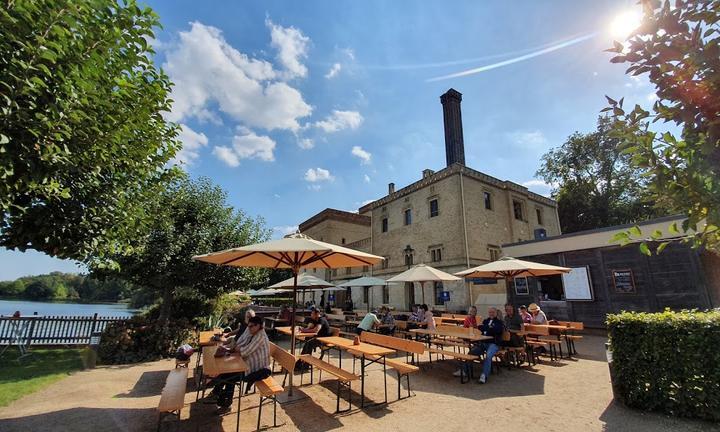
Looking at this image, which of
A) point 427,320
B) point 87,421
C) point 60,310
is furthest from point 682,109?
point 60,310

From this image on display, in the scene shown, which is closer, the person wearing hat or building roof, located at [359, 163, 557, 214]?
the person wearing hat

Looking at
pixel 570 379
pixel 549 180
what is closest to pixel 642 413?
pixel 570 379

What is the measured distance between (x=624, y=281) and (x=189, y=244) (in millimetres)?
16010

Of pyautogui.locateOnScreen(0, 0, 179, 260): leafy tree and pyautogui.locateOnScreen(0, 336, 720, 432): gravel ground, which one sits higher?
pyautogui.locateOnScreen(0, 0, 179, 260): leafy tree

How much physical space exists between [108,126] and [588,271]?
16.1 metres

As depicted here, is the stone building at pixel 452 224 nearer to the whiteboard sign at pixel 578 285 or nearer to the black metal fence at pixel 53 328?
the whiteboard sign at pixel 578 285

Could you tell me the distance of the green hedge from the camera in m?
4.57

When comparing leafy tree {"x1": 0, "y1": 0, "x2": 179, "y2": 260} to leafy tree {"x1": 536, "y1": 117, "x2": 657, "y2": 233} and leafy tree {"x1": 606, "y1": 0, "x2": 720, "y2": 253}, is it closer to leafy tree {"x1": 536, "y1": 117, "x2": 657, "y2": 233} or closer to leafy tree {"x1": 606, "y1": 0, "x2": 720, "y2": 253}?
leafy tree {"x1": 606, "y1": 0, "x2": 720, "y2": 253}

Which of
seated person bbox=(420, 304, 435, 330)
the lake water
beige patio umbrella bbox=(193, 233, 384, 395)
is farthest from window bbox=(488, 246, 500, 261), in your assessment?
the lake water

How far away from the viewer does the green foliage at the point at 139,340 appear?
30.9 feet

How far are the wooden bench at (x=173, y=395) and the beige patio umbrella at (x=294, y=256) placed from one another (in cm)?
188

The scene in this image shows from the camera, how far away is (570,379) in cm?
→ 696

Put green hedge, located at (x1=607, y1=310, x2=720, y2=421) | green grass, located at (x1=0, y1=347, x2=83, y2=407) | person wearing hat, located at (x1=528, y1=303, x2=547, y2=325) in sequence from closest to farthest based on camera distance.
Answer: green hedge, located at (x1=607, y1=310, x2=720, y2=421) → green grass, located at (x1=0, y1=347, x2=83, y2=407) → person wearing hat, located at (x1=528, y1=303, x2=547, y2=325)

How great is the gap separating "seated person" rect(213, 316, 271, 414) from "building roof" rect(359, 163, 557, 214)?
19014mm
